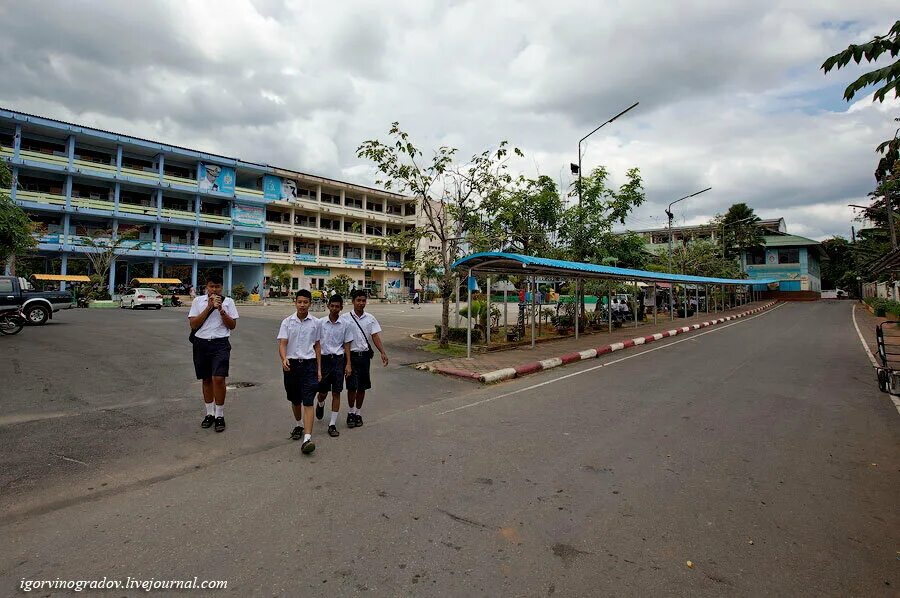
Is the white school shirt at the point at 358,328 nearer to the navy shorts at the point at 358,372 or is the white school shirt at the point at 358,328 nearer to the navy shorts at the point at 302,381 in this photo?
the navy shorts at the point at 358,372

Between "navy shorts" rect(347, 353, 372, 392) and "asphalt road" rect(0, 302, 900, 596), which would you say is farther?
"navy shorts" rect(347, 353, 372, 392)

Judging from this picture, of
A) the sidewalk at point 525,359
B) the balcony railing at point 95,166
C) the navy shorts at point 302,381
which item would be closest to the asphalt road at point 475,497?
the navy shorts at point 302,381

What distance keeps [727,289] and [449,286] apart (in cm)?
3766

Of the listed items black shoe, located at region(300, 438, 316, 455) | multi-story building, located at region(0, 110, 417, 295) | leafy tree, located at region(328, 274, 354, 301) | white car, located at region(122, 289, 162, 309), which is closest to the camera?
black shoe, located at region(300, 438, 316, 455)

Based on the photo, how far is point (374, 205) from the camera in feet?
177

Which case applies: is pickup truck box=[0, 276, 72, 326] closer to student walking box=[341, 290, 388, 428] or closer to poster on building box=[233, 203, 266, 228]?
student walking box=[341, 290, 388, 428]

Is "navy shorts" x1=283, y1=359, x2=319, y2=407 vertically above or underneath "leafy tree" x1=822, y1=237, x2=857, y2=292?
underneath

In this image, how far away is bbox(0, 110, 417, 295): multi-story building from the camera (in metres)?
32.0

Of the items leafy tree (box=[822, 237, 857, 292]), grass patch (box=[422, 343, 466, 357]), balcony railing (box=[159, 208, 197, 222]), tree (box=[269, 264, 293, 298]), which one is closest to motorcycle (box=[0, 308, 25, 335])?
grass patch (box=[422, 343, 466, 357])

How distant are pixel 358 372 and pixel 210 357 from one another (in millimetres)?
1704

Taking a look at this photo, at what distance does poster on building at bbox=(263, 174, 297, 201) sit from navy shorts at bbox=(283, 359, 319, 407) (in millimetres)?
41527

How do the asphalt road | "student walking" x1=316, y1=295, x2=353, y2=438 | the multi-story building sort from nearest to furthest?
the asphalt road → "student walking" x1=316, y1=295, x2=353, y2=438 → the multi-story building

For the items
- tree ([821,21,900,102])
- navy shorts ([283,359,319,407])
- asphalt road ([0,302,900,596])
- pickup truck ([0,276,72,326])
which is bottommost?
asphalt road ([0,302,900,596])

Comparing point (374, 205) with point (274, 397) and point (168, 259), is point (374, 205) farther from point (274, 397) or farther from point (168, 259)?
point (274, 397)
